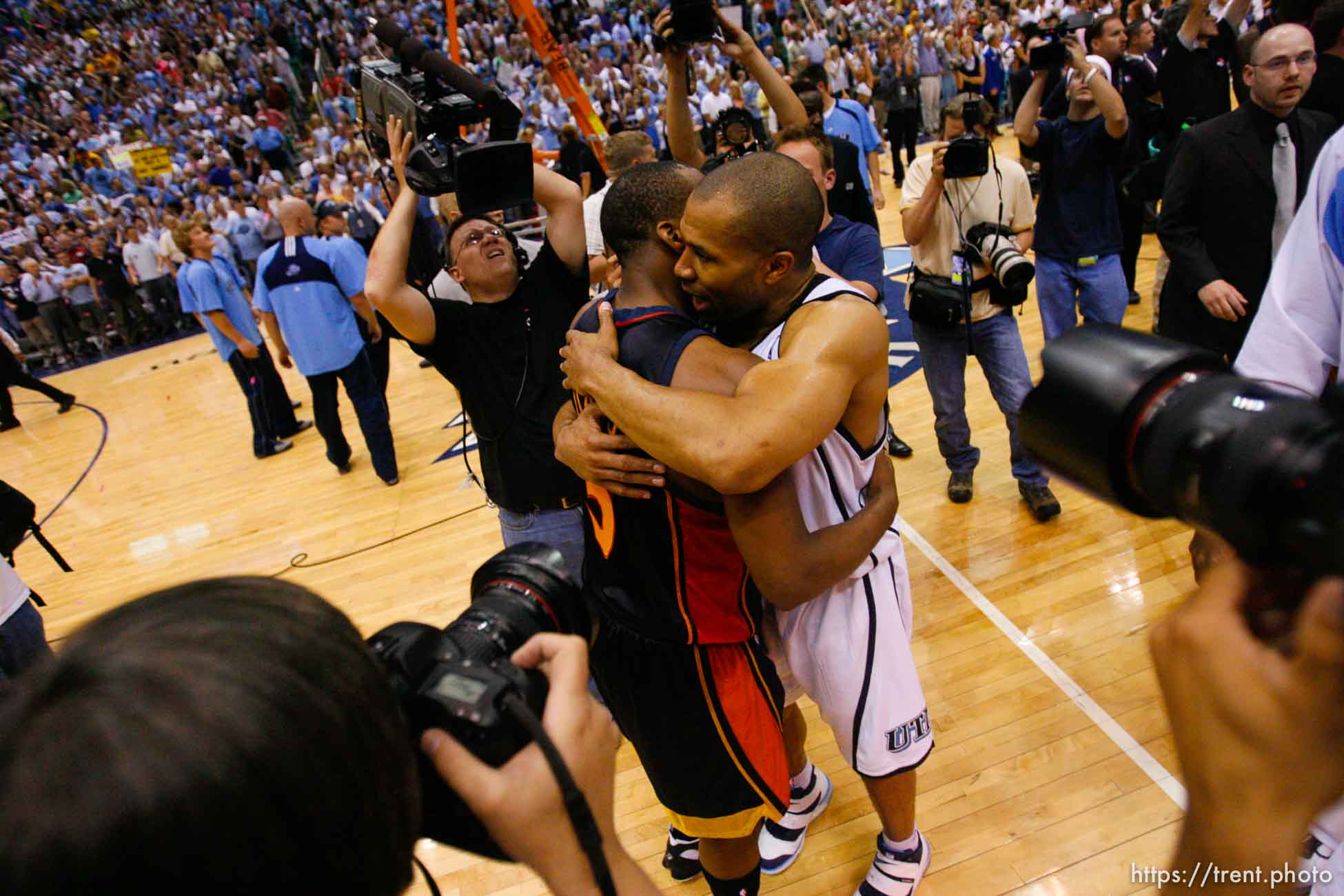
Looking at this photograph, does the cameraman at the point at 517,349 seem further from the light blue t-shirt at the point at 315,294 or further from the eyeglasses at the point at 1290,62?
the light blue t-shirt at the point at 315,294

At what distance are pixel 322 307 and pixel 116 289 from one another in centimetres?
882

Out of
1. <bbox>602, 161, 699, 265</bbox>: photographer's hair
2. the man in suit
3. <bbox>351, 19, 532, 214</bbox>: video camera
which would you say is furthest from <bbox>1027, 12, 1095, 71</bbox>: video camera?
<bbox>602, 161, 699, 265</bbox>: photographer's hair

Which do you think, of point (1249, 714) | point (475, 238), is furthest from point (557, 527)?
point (1249, 714)

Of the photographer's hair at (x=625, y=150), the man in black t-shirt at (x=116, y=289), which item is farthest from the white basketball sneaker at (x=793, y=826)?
the man in black t-shirt at (x=116, y=289)

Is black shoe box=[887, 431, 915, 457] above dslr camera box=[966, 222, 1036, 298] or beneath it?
beneath

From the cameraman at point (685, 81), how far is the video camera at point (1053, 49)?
44.7 inches

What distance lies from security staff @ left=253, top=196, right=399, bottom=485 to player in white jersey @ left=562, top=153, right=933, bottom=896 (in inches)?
152

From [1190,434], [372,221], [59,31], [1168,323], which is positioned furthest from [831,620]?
[59,31]

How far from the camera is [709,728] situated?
168 cm

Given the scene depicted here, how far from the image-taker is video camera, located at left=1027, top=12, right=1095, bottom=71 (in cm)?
342

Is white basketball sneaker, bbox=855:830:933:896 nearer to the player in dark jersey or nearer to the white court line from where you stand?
the player in dark jersey

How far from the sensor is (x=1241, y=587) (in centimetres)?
64

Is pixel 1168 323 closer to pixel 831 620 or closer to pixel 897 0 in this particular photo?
pixel 831 620

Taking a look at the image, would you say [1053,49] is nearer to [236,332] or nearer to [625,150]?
[625,150]
